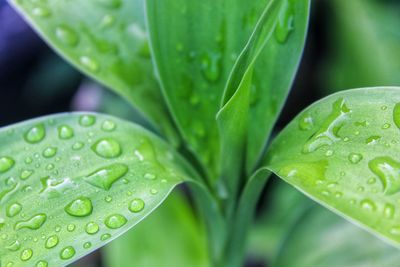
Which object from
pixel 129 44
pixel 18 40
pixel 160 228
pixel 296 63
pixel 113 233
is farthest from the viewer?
pixel 18 40

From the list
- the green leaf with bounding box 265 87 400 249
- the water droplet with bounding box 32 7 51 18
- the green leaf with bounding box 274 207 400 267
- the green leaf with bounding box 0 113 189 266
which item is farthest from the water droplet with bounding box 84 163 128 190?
the green leaf with bounding box 274 207 400 267

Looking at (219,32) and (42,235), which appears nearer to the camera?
(42,235)

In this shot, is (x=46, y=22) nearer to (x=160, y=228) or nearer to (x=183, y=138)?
(x=183, y=138)

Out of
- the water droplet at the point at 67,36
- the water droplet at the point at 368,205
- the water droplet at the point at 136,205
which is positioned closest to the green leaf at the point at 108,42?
the water droplet at the point at 67,36

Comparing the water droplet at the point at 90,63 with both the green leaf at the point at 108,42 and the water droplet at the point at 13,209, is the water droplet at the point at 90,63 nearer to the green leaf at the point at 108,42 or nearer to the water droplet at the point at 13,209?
the green leaf at the point at 108,42

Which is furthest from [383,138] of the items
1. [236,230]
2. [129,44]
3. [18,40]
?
[18,40]

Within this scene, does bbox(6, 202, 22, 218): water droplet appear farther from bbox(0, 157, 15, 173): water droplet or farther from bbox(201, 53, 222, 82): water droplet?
bbox(201, 53, 222, 82): water droplet
